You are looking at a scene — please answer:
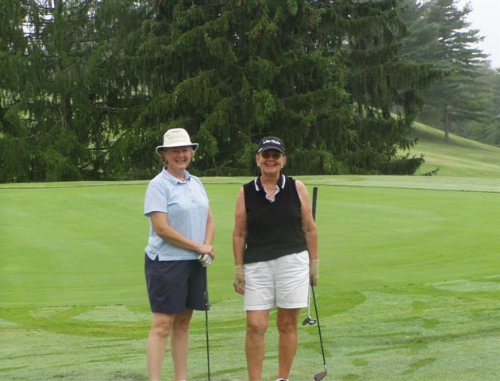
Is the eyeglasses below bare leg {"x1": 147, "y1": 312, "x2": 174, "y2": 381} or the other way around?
the other way around

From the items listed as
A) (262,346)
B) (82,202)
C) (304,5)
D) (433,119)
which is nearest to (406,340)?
(262,346)

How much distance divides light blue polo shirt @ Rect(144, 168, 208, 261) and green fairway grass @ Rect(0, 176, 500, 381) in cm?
90

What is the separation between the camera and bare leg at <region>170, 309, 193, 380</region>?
5172 mm

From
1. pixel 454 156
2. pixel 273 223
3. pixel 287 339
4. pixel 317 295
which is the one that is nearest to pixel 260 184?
pixel 273 223

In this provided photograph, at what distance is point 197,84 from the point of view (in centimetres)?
3631

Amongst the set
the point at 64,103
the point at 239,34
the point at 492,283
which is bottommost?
the point at 492,283

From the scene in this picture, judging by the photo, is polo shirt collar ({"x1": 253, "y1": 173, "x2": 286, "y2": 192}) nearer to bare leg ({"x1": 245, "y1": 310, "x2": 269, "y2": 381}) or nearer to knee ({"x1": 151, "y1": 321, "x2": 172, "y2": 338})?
bare leg ({"x1": 245, "y1": 310, "x2": 269, "y2": 381})

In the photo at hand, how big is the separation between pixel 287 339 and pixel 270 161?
1.09 m

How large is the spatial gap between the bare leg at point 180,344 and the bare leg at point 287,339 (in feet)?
1.93

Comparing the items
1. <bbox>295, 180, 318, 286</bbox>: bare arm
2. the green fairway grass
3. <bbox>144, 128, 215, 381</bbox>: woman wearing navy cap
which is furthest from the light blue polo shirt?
the green fairway grass

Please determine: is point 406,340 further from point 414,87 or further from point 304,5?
point 414,87

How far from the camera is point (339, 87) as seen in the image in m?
37.2

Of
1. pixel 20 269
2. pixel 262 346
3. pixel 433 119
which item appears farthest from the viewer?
pixel 433 119

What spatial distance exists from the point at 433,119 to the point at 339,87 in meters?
46.4
